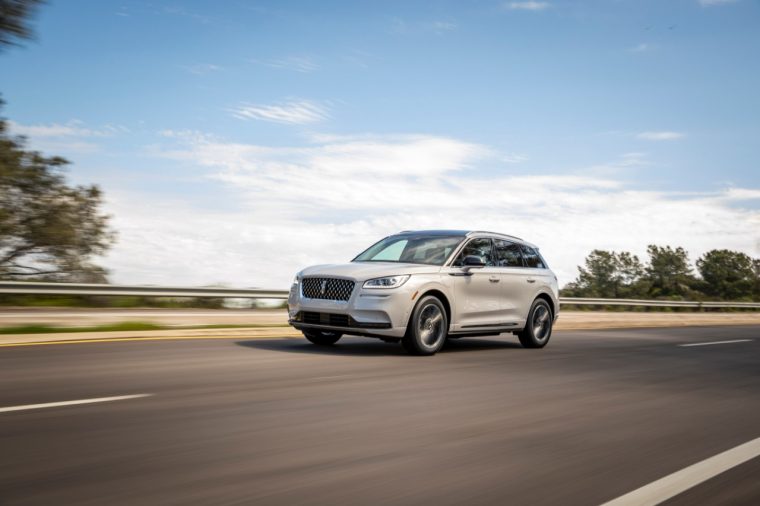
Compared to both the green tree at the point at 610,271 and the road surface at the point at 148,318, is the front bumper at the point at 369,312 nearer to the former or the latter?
the road surface at the point at 148,318

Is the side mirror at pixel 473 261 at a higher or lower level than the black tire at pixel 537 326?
higher

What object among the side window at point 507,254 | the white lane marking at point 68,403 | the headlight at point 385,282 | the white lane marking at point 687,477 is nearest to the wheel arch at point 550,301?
the side window at point 507,254

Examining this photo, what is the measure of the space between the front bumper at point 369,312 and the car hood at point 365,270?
20 centimetres

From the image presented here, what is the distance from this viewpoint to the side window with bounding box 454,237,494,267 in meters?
11.8

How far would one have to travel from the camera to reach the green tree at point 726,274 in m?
92.4

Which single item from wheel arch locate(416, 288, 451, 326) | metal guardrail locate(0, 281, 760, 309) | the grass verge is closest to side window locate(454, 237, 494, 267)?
wheel arch locate(416, 288, 451, 326)

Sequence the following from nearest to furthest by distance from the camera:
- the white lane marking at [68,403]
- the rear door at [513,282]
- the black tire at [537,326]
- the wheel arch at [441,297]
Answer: the white lane marking at [68,403] → the wheel arch at [441,297] → the rear door at [513,282] → the black tire at [537,326]

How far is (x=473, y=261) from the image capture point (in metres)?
11.3

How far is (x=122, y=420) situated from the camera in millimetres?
5375

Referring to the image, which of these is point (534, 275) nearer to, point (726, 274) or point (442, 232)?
point (442, 232)

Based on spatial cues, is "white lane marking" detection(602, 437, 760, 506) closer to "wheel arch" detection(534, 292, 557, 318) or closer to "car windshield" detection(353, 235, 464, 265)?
"car windshield" detection(353, 235, 464, 265)

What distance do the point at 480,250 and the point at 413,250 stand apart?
1078 mm

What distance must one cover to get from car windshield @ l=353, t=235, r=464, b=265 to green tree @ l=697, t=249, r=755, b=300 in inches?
3511

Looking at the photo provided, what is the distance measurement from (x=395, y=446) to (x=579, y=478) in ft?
3.89
